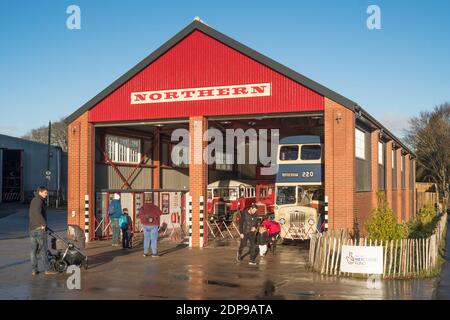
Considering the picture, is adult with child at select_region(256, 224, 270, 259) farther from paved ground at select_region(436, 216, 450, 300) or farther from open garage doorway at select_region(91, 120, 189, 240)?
open garage doorway at select_region(91, 120, 189, 240)

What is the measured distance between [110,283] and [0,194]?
1721 inches

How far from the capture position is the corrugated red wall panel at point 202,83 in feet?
68.3

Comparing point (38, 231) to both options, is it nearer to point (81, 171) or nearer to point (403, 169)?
point (81, 171)

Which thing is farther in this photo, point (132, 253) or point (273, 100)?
point (273, 100)

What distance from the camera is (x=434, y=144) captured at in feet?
218

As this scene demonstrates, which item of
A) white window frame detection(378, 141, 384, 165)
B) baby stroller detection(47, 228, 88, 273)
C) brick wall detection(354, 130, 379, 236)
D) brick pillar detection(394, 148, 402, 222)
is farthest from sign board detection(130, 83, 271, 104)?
brick pillar detection(394, 148, 402, 222)

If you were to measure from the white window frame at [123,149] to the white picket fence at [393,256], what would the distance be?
14684mm

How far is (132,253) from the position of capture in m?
19.3

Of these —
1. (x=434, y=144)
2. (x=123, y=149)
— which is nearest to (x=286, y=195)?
(x=123, y=149)

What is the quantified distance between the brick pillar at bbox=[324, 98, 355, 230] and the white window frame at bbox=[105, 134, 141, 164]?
37.9ft

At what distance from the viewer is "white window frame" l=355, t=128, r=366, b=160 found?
22.5 meters
